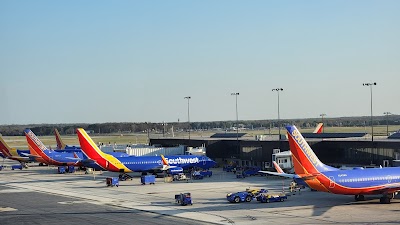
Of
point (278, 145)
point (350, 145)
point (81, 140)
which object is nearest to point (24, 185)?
point (81, 140)

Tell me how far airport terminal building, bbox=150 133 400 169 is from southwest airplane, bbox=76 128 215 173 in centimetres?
858

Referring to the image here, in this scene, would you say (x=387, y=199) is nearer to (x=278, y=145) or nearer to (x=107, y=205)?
(x=107, y=205)

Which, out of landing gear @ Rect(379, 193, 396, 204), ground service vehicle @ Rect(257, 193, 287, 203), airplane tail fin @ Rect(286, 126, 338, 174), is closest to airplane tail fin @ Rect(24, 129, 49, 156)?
ground service vehicle @ Rect(257, 193, 287, 203)

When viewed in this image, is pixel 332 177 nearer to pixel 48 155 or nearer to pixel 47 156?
pixel 47 156

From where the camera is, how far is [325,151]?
103375mm

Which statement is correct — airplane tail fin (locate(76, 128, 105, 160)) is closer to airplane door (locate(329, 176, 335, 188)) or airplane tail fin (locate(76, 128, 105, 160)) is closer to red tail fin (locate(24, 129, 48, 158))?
red tail fin (locate(24, 129, 48, 158))

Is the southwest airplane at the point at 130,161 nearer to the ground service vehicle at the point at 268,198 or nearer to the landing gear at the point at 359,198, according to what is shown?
the ground service vehicle at the point at 268,198

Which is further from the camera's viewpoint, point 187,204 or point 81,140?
point 81,140

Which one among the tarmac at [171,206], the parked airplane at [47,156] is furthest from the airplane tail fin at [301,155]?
the parked airplane at [47,156]

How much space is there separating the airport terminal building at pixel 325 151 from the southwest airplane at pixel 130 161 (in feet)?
28.2

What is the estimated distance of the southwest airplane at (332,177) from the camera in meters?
62.1

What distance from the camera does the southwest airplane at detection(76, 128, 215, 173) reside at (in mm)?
100062

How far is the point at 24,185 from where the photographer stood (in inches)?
3733

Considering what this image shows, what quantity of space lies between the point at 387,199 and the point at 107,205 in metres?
Answer: 29.8
